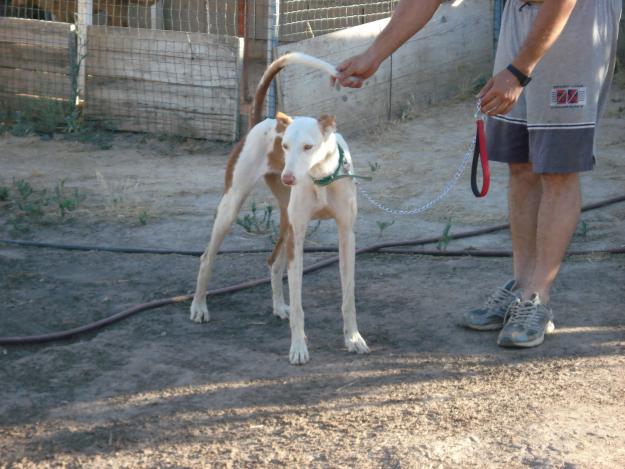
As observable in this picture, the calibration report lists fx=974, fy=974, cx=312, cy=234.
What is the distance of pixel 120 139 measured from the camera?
909 centimetres

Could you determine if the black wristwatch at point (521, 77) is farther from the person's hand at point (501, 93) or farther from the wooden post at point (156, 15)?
the wooden post at point (156, 15)

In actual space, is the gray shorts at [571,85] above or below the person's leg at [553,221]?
above

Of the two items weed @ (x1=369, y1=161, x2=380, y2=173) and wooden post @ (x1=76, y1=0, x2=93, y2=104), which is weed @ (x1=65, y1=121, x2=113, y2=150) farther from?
weed @ (x1=369, y1=161, x2=380, y2=173)

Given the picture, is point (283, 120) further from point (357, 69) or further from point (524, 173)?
point (524, 173)

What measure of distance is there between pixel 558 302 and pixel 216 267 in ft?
6.24

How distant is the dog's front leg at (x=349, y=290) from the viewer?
4133 mm

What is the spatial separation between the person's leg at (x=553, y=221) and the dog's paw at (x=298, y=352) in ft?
3.43

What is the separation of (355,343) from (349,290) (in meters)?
0.23

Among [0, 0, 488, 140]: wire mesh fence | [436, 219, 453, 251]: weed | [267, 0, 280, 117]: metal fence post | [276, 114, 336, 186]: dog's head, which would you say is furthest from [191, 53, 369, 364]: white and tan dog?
[0, 0, 488, 140]: wire mesh fence

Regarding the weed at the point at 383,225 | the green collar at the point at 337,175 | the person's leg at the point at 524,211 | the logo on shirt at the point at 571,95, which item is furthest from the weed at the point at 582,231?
the green collar at the point at 337,175

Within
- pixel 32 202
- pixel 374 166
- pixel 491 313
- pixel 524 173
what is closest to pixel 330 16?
pixel 374 166

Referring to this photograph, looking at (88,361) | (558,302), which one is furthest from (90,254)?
(558,302)

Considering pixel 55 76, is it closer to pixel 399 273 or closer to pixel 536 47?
pixel 399 273

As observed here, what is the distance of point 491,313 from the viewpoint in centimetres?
442
